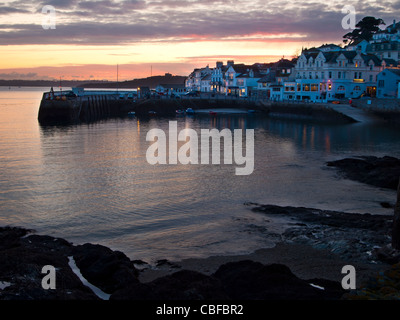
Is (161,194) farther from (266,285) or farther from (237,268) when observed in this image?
(266,285)

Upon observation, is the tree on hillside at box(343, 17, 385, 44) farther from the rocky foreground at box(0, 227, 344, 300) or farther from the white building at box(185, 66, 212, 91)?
the rocky foreground at box(0, 227, 344, 300)

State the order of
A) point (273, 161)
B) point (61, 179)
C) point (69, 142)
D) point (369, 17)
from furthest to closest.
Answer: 1. point (369, 17)
2. point (69, 142)
3. point (273, 161)
4. point (61, 179)

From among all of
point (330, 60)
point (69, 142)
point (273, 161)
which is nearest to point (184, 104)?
point (330, 60)

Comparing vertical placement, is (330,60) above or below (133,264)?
above

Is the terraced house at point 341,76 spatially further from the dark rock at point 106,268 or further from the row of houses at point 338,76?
the dark rock at point 106,268

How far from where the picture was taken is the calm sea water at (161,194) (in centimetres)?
1828

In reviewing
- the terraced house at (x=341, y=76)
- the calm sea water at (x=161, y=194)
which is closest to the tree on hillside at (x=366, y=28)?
the terraced house at (x=341, y=76)

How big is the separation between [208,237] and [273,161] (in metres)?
19.4

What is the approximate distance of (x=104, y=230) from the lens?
62.8ft

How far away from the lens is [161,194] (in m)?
25.0

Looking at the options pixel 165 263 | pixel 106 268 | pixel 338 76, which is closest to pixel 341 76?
pixel 338 76

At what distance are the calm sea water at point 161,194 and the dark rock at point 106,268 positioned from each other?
5.47ft

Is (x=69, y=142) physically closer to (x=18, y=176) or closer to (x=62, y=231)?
(x=18, y=176)

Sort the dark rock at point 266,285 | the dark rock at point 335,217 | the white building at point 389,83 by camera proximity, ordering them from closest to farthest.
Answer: the dark rock at point 266,285, the dark rock at point 335,217, the white building at point 389,83
